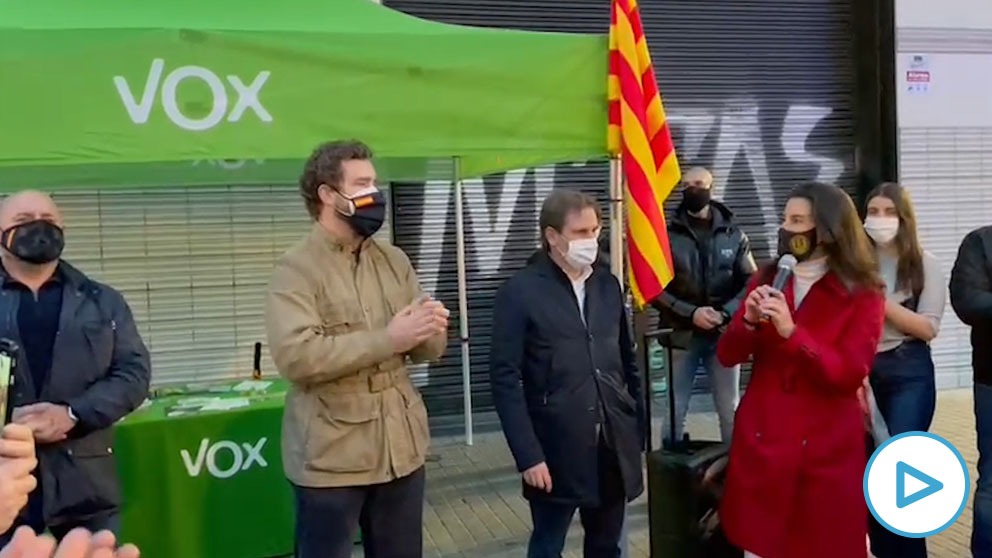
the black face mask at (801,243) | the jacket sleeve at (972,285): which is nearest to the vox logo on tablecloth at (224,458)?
the black face mask at (801,243)

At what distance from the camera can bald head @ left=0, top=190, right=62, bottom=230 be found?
10.2 feet

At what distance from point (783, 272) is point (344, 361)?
1535 millimetres

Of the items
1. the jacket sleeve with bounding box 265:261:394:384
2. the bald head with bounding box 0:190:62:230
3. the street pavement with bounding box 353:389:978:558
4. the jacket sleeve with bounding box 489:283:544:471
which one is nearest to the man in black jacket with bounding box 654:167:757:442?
the street pavement with bounding box 353:389:978:558

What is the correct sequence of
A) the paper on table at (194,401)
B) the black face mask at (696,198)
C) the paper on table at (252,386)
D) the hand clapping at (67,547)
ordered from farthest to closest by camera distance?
1. the black face mask at (696,198)
2. the paper on table at (252,386)
3. the paper on table at (194,401)
4. the hand clapping at (67,547)

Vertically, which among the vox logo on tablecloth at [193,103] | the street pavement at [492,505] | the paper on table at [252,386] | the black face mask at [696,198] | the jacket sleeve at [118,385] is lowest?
the street pavement at [492,505]

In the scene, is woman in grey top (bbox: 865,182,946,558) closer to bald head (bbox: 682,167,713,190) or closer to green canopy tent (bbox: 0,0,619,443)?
green canopy tent (bbox: 0,0,619,443)

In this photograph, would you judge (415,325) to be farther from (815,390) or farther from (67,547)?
(67,547)

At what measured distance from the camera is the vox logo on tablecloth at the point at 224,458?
14.3 feet

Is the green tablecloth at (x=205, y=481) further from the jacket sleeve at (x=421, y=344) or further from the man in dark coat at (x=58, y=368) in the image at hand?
the jacket sleeve at (x=421, y=344)

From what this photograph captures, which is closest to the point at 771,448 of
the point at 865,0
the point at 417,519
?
the point at 417,519

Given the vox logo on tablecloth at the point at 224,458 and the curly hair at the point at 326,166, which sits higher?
the curly hair at the point at 326,166

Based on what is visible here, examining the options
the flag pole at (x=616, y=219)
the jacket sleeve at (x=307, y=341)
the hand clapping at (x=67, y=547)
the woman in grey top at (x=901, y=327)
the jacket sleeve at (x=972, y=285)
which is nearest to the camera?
the hand clapping at (x=67, y=547)

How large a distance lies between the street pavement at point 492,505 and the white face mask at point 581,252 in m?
1.84

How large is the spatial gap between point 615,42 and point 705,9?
4831 mm
